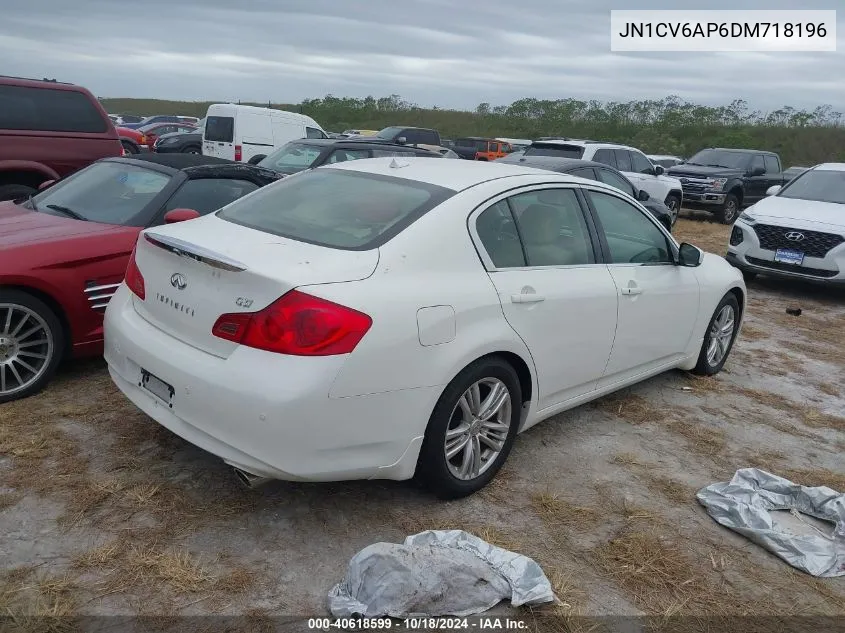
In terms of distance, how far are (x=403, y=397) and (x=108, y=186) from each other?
11.7 feet

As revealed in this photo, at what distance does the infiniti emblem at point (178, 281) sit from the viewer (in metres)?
3.21

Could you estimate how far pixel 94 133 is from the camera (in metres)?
8.53

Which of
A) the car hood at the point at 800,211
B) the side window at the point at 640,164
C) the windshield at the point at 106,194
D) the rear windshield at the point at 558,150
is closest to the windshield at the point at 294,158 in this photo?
the windshield at the point at 106,194

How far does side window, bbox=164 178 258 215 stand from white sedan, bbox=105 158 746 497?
4.51ft

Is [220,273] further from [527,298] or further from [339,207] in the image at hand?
[527,298]

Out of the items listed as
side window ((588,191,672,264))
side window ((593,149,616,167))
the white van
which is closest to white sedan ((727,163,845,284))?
side window ((593,149,616,167))

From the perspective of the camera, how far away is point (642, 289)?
4.45m

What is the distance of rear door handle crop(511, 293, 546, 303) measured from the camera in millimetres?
3547

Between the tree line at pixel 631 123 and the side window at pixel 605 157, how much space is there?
3383 cm

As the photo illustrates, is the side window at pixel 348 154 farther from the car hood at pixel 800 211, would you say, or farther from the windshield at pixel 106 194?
the car hood at pixel 800 211

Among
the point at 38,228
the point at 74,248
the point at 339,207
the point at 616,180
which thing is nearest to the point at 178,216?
the point at 74,248

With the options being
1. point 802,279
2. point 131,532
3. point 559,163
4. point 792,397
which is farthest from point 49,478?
point 802,279

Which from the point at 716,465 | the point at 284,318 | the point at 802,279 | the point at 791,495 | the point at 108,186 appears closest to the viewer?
the point at 284,318

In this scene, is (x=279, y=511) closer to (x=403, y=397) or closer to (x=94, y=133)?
(x=403, y=397)
